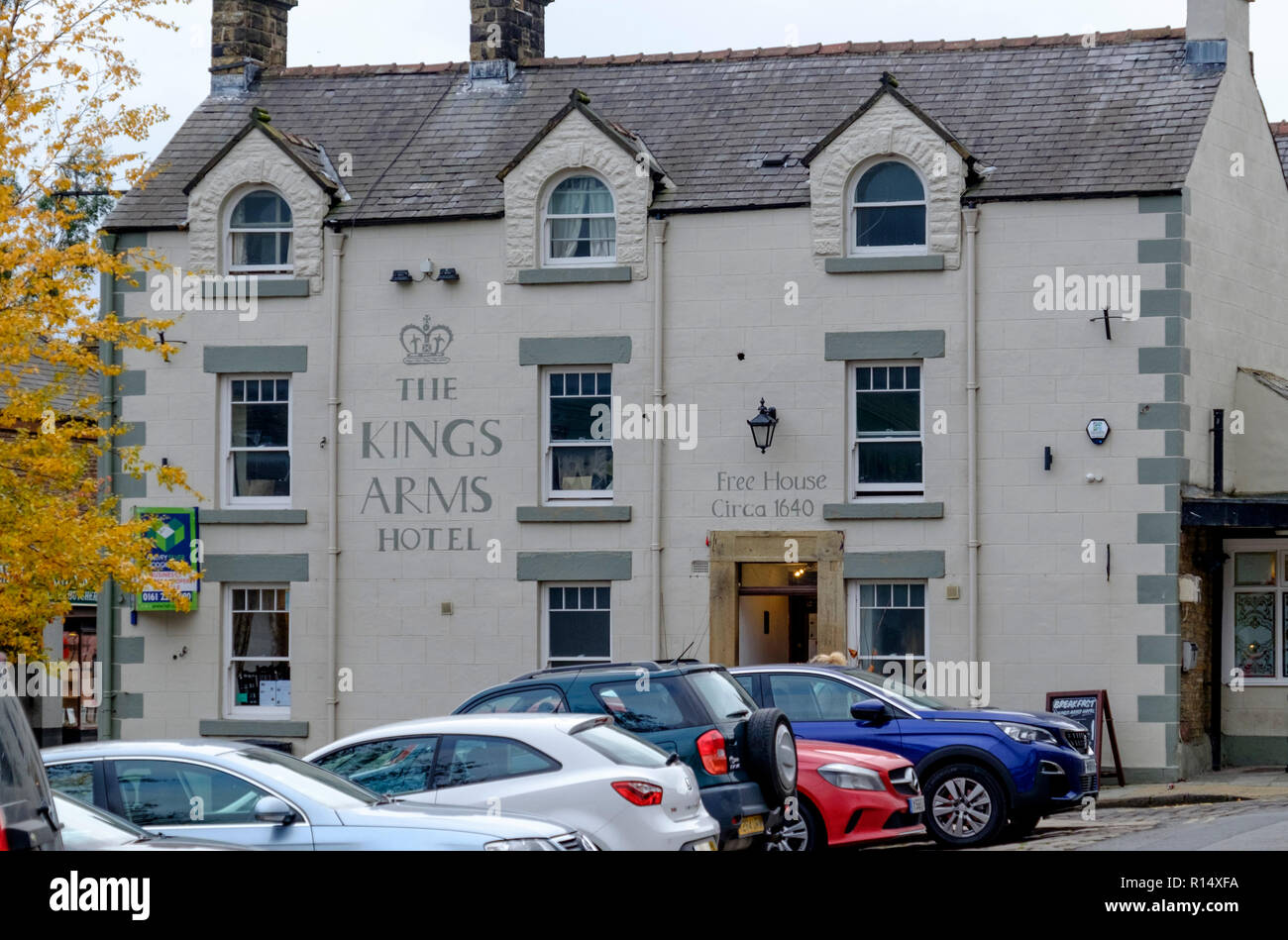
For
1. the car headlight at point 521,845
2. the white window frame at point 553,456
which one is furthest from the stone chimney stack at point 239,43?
→ the car headlight at point 521,845

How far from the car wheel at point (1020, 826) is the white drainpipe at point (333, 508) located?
9892 mm

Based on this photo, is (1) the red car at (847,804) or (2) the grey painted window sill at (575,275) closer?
(1) the red car at (847,804)

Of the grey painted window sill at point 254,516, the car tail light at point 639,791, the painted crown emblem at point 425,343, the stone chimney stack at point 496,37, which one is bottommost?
the car tail light at point 639,791

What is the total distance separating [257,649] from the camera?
Answer: 78.6ft

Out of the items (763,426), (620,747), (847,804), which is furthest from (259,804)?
(763,426)

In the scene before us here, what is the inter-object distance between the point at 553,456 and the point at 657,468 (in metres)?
1.53

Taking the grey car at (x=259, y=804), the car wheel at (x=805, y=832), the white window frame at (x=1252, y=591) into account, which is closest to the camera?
the grey car at (x=259, y=804)

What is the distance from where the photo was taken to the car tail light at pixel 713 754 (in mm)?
12664

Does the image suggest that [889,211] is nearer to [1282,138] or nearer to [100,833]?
[1282,138]

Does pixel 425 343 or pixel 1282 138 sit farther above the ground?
pixel 1282 138

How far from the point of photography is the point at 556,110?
24844 mm

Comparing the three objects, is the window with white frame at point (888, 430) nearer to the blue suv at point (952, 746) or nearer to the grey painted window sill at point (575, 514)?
the grey painted window sill at point (575, 514)

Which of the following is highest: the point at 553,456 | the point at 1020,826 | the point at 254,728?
the point at 553,456

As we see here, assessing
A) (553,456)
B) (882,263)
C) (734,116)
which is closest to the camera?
(882,263)
